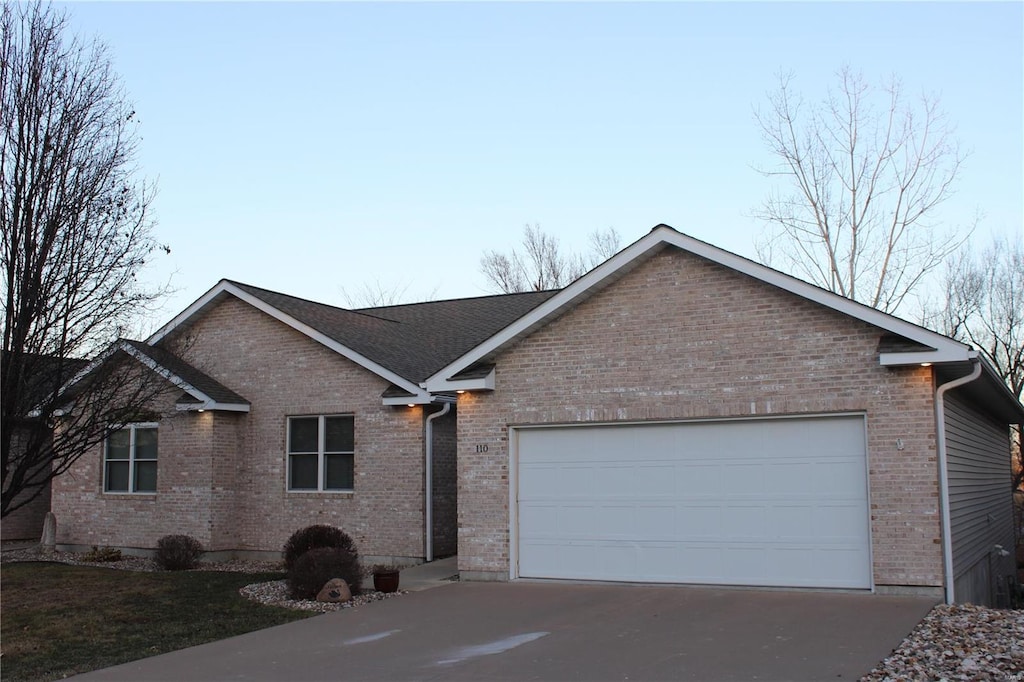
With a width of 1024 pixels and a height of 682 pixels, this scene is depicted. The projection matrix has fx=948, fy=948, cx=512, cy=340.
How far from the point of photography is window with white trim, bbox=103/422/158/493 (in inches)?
781

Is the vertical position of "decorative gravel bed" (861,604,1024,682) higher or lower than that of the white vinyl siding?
lower

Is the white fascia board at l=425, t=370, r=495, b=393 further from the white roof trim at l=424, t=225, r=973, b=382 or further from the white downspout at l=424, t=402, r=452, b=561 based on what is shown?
the white downspout at l=424, t=402, r=452, b=561

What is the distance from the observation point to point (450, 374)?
14945 millimetres

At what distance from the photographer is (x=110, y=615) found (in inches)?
492

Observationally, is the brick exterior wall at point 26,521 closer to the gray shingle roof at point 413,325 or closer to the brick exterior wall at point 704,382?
the gray shingle roof at point 413,325

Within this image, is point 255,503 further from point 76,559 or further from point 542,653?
point 542,653

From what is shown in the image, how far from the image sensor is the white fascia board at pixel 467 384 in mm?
14750

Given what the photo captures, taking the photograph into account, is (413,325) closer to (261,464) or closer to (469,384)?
(261,464)

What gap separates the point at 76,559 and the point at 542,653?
44.3 feet

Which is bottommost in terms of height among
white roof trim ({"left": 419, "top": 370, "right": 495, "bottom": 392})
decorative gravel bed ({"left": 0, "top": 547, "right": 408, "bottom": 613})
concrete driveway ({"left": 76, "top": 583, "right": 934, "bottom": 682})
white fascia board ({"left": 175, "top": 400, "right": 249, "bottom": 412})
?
decorative gravel bed ({"left": 0, "top": 547, "right": 408, "bottom": 613})

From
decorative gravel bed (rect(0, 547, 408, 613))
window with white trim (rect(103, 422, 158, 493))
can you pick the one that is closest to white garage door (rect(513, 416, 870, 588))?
decorative gravel bed (rect(0, 547, 408, 613))

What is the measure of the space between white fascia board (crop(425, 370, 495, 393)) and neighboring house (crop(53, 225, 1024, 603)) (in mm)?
36

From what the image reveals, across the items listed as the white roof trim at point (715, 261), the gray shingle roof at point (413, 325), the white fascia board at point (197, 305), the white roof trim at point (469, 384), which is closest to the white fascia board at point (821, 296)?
the white roof trim at point (715, 261)

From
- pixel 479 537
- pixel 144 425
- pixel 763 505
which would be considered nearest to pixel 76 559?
pixel 144 425
